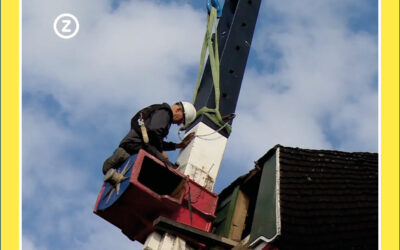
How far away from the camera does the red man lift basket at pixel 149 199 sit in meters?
7.72

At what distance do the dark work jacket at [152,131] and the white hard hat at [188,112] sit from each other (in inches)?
21.4

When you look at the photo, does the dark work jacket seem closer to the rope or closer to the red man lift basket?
the red man lift basket

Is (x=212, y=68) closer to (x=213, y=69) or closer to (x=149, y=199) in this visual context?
(x=213, y=69)

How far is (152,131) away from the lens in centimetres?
841

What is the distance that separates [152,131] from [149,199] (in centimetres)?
104

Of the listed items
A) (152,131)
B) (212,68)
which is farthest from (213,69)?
(152,131)

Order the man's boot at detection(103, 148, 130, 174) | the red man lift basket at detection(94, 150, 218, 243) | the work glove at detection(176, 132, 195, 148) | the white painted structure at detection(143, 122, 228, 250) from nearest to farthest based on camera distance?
the red man lift basket at detection(94, 150, 218, 243)
the man's boot at detection(103, 148, 130, 174)
the white painted structure at detection(143, 122, 228, 250)
the work glove at detection(176, 132, 195, 148)

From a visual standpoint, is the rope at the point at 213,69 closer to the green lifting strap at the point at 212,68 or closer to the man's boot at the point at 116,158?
the green lifting strap at the point at 212,68

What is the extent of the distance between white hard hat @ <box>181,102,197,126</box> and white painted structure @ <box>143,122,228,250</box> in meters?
0.14

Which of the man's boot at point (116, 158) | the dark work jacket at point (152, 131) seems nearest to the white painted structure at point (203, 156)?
the dark work jacket at point (152, 131)

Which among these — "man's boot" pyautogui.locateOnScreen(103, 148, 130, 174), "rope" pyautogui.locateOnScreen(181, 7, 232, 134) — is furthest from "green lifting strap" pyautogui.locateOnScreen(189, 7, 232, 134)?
"man's boot" pyautogui.locateOnScreen(103, 148, 130, 174)

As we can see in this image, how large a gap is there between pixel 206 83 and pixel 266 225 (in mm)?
3473

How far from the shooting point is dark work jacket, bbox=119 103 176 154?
27.3 feet
